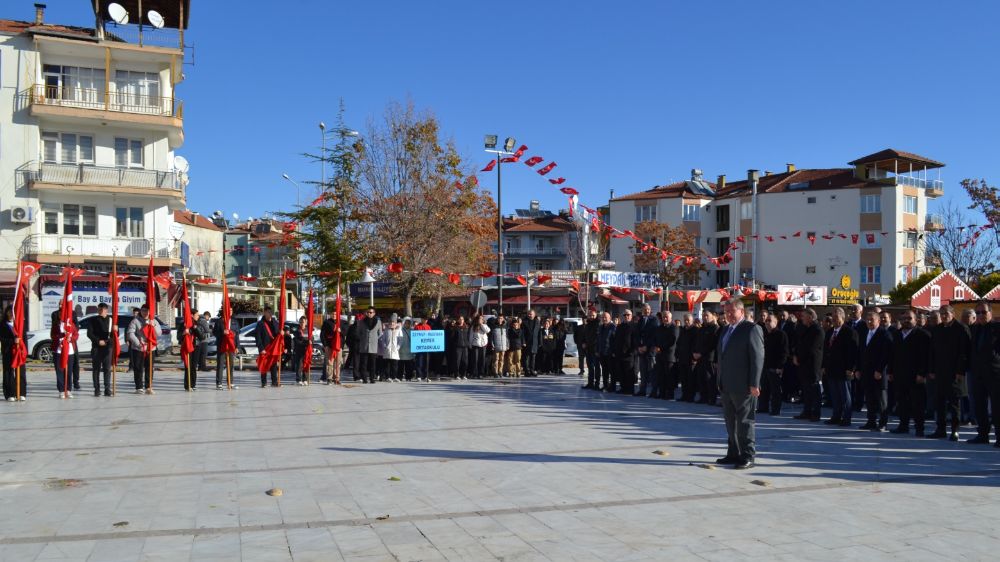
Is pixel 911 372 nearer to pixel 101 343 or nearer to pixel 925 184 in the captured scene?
pixel 101 343

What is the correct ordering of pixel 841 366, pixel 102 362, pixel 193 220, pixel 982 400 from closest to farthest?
pixel 982 400
pixel 841 366
pixel 102 362
pixel 193 220

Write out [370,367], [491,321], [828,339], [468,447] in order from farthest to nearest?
[491,321] < [370,367] < [828,339] < [468,447]

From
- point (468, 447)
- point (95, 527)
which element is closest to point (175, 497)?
point (95, 527)

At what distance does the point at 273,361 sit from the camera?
63.6 feet

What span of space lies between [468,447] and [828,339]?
694cm

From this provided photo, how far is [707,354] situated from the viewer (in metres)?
16.1

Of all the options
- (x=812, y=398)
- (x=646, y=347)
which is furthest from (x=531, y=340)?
(x=812, y=398)

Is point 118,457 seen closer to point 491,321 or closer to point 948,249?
point 491,321

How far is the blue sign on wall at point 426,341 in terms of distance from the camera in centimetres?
2144

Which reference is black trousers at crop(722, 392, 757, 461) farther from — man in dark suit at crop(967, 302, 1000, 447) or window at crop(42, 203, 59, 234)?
window at crop(42, 203, 59, 234)

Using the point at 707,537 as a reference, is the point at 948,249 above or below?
above

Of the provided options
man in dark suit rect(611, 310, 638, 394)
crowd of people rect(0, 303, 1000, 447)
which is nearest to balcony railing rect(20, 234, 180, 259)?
crowd of people rect(0, 303, 1000, 447)

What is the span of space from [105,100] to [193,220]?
4201 cm

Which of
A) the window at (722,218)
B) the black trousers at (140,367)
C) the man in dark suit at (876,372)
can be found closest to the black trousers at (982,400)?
the man in dark suit at (876,372)
